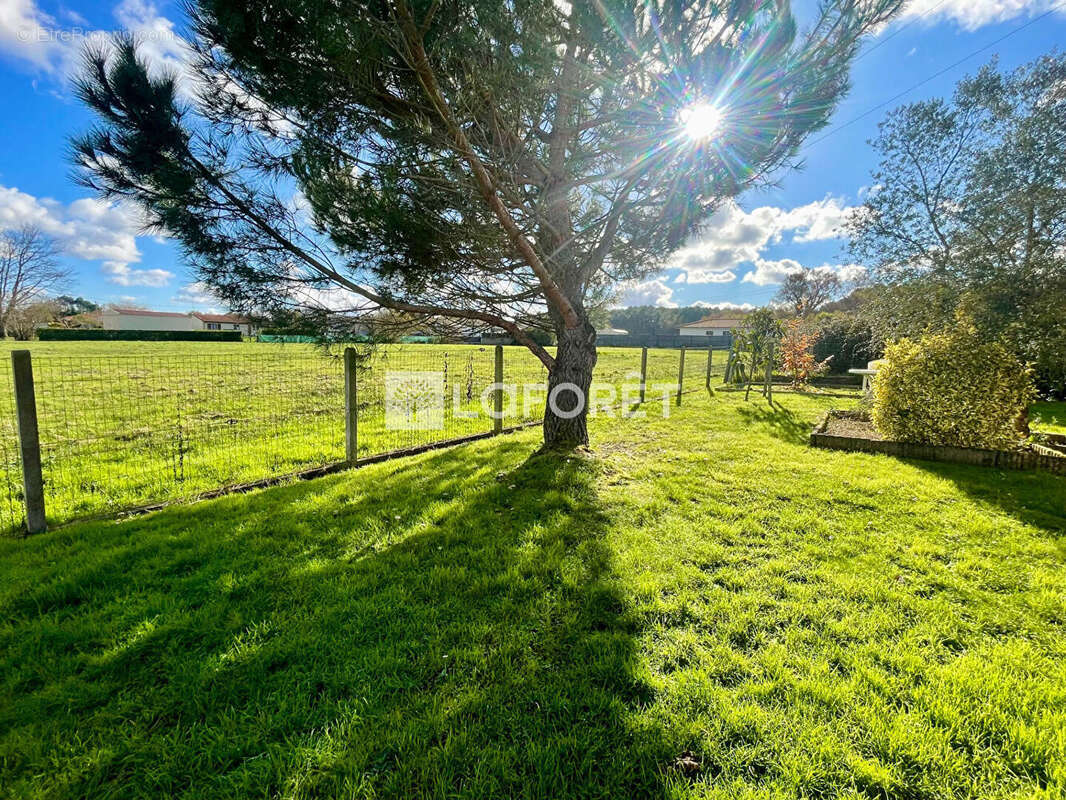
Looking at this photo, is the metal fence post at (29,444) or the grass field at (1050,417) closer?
the metal fence post at (29,444)

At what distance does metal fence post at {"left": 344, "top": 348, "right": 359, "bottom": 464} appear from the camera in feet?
15.1

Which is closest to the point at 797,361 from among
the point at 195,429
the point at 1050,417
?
the point at 1050,417

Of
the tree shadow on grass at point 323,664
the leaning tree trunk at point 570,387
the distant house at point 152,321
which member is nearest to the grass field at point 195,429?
the tree shadow on grass at point 323,664

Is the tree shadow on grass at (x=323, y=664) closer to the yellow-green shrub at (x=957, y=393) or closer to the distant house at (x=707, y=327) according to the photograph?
the yellow-green shrub at (x=957, y=393)

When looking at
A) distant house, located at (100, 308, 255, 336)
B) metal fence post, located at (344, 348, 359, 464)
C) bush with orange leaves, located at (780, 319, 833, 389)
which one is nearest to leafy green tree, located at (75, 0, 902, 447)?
metal fence post, located at (344, 348, 359, 464)

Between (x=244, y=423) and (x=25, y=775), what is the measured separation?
594cm

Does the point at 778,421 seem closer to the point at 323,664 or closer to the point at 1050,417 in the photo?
the point at 1050,417

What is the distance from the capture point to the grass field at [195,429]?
4.02 meters

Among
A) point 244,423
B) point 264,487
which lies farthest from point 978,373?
point 244,423

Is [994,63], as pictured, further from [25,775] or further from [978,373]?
[25,775]

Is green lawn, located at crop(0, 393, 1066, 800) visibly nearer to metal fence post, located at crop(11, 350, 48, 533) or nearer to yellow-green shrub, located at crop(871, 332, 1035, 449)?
metal fence post, located at crop(11, 350, 48, 533)

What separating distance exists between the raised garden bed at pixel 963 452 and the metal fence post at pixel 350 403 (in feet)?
20.3

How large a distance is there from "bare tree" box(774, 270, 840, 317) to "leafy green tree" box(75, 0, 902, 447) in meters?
34.8

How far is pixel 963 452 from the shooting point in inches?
196
